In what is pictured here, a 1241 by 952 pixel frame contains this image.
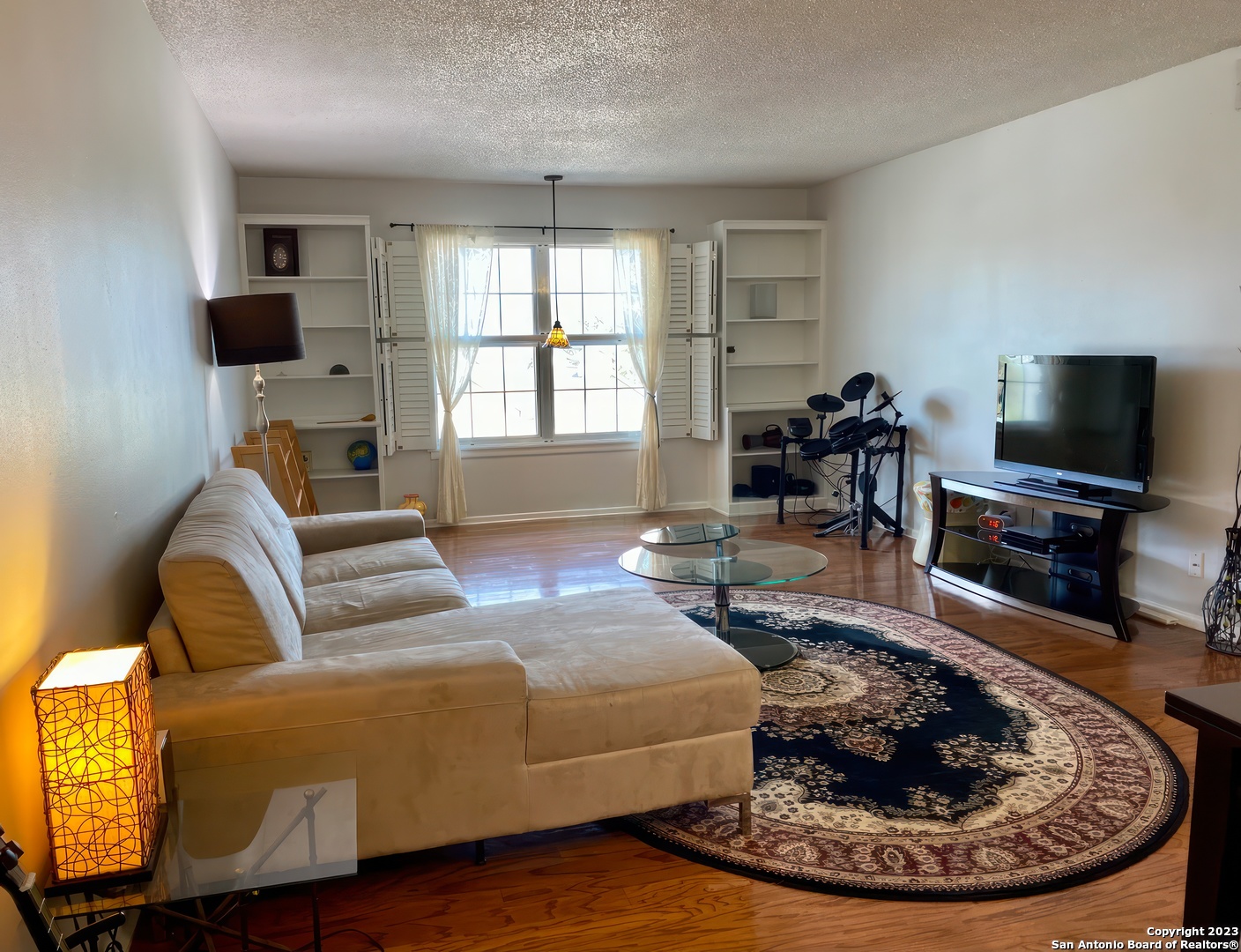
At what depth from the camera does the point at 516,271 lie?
23.6 ft

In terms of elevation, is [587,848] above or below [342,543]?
below

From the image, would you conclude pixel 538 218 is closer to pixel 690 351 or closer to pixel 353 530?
pixel 690 351

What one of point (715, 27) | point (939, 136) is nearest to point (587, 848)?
point (715, 27)

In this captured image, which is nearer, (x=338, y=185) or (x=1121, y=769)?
(x=1121, y=769)

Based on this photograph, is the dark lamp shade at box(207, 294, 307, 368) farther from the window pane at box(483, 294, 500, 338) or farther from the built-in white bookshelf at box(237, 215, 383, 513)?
the window pane at box(483, 294, 500, 338)

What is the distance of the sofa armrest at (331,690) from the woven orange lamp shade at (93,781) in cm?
43

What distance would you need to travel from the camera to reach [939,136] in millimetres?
5648

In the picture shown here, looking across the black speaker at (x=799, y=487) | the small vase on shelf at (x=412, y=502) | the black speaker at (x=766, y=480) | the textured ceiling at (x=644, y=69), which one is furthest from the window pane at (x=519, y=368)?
the black speaker at (x=799, y=487)

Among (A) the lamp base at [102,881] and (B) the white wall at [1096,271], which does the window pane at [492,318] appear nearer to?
(B) the white wall at [1096,271]

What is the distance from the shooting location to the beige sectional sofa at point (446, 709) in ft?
6.97

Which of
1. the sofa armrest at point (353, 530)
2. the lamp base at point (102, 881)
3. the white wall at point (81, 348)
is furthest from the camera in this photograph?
the sofa armrest at point (353, 530)

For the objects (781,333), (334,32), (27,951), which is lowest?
(27,951)

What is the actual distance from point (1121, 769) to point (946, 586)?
2313mm

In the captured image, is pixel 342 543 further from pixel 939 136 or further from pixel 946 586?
pixel 939 136
